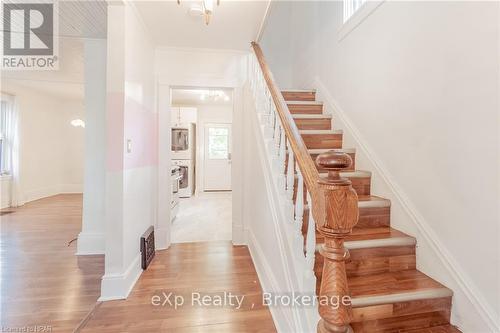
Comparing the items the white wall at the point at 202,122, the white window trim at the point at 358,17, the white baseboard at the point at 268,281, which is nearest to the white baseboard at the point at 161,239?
the white baseboard at the point at 268,281

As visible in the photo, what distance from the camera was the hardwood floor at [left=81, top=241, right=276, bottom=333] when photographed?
1724 millimetres

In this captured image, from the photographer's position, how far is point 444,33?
153 cm

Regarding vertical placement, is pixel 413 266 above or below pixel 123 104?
below

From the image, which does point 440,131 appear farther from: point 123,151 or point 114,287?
point 114,287

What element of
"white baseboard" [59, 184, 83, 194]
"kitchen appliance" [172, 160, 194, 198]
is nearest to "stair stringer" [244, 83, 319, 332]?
"kitchen appliance" [172, 160, 194, 198]

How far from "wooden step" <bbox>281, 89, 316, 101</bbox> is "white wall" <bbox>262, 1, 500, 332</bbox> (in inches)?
33.9

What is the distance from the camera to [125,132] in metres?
2.11

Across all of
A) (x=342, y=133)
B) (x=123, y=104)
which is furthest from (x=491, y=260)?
(x=123, y=104)

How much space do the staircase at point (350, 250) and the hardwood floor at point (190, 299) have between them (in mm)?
717

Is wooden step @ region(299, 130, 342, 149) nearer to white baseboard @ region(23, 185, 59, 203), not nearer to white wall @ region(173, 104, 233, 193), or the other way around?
white wall @ region(173, 104, 233, 193)

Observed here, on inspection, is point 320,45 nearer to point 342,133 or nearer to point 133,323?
point 342,133

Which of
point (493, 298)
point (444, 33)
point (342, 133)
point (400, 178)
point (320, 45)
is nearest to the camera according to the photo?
point (493, 298)

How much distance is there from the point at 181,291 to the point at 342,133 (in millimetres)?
2213

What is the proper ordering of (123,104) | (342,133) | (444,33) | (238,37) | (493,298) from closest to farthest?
(493,298) < (444,33) < (123,104) < (342,133) < (238,37)
